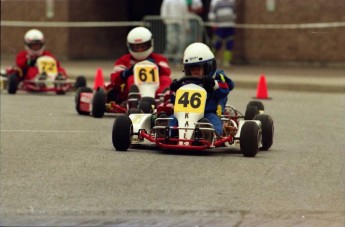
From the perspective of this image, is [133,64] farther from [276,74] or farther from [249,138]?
[276,74]

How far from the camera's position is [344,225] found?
814cm

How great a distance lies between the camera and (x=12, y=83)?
22.1m

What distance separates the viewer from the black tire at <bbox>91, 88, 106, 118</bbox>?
17000mm

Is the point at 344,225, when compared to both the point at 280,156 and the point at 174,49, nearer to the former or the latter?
the point at 280,156

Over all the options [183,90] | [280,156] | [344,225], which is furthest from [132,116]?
[344,225]

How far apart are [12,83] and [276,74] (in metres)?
7.46

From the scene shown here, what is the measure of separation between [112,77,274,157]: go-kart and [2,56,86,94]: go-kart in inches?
372

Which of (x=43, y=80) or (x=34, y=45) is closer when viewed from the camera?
(x=43, y=80)

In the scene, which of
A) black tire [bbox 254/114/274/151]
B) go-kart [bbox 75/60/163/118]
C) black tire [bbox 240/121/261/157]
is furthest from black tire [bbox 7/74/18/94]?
black tire [bbox 240/121/261/157]

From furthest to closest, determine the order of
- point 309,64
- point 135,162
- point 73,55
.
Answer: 1. point 73,55
2. point 309,64
3. point 135,162

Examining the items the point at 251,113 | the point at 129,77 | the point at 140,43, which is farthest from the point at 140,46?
the point at 251,113

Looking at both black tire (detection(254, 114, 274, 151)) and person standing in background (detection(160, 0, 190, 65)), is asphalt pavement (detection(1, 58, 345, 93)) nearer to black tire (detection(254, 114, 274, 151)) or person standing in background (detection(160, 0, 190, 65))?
person standing in background (detection(160, 0, 190, 65))

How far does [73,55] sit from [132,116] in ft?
66.9

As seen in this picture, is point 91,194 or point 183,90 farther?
point 183,90
